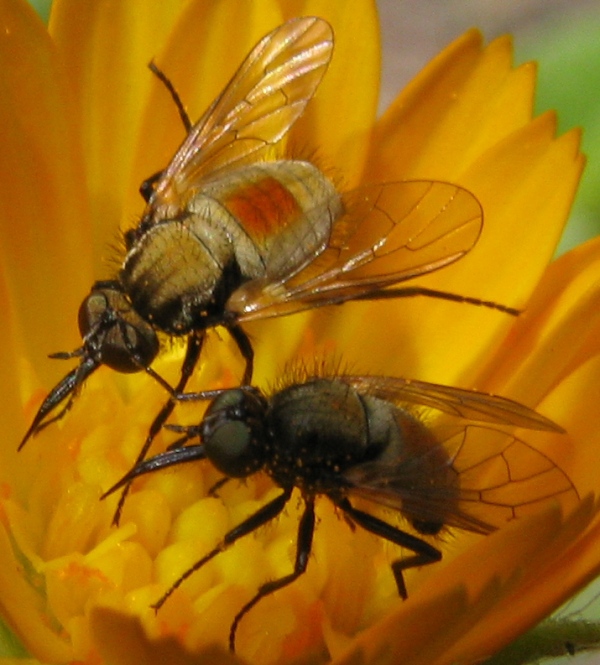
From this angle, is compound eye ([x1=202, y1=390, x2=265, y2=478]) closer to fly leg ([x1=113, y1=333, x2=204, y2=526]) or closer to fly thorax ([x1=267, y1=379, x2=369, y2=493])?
fly thorax ([x1=267, y1=379, x2=369, y2=493])

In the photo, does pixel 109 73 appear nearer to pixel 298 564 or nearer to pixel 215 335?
pixel 215 335

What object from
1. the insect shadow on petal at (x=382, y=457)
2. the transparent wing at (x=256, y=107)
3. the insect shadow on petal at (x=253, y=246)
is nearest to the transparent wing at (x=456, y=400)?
the insect shadow on petal at (x=382, y=457)

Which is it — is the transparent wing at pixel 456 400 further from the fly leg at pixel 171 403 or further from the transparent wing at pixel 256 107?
the transparent wing at pixel 256 107

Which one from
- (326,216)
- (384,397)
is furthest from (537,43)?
(384,397)

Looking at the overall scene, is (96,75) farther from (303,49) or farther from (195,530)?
(195,530)

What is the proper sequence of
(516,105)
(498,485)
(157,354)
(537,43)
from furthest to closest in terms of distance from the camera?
(537,43), (516,105), (157,354), (498,485)

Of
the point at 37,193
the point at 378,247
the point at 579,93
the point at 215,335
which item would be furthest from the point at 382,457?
the point at 579,93

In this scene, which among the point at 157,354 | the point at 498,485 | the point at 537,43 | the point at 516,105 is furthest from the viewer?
the point at 537,43

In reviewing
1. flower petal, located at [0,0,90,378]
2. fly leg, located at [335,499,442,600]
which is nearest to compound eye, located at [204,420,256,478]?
fly leg, located at [335,499,442,600]
